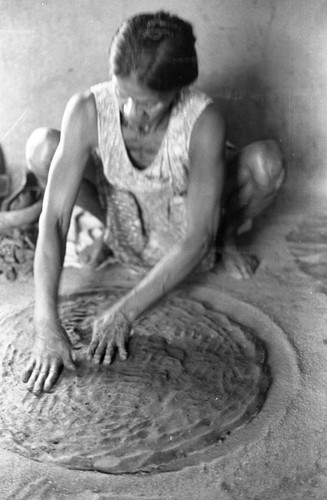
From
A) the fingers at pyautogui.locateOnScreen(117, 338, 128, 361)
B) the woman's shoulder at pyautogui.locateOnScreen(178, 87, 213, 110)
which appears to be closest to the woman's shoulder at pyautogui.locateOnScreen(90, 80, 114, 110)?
the woman's shoulder at pyautogui.locateOnScreen(178, 87, 213, 110)

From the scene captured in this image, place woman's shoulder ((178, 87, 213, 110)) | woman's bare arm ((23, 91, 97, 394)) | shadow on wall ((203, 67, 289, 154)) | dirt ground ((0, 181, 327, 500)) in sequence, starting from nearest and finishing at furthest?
dirt ground ((0, 181, 327, 500))
woman's bare arm ((23, 91, 97, 394))
woman's shoulder ((178, 87, 213, 110))
shadow on wall ((203, 67, 289, 154))

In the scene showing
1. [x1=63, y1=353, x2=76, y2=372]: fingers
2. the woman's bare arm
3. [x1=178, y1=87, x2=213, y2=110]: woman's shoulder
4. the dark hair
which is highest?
the dark hair

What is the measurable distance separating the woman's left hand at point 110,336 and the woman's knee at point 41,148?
580 mm

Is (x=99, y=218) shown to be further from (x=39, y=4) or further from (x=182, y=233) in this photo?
(x=39, y=4)

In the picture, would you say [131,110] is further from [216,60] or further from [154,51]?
[216,60]

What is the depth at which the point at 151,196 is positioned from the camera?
1.71 meters

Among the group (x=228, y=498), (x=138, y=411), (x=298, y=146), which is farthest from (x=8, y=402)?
(x=298, y=146)

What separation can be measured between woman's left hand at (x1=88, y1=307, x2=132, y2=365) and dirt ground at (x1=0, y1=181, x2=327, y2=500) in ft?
1.03

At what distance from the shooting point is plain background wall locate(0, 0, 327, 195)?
1772mm

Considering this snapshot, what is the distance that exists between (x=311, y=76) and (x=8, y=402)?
1362 mm

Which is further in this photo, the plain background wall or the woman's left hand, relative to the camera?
the plain background wall

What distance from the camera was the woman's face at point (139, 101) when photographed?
4.36ft

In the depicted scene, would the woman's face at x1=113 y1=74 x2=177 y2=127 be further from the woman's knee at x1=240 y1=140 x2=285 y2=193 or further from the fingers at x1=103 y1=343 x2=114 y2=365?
the fingers at x1=103 y1=343 x2=114 y2=365

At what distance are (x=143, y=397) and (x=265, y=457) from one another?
301 millimetres
